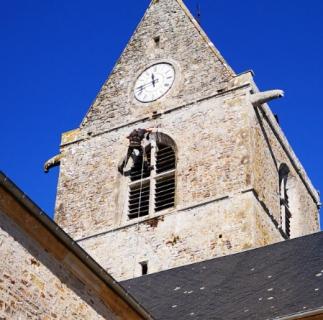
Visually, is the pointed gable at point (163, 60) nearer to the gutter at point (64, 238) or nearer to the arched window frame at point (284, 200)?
the arched window frame at point (284, 200)

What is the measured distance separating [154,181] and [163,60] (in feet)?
10.1

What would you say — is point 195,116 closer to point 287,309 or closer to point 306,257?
point 306,257

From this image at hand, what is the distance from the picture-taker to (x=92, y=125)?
20000 millimetres

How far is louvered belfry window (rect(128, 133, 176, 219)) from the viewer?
58.6 ft

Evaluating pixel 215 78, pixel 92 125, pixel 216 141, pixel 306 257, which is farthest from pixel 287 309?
pixel 92 125

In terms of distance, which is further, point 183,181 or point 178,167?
point 178,167

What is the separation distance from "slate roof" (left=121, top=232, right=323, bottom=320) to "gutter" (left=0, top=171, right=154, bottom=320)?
162 centimetres

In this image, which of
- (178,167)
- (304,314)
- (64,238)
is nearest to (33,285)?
(64,238)

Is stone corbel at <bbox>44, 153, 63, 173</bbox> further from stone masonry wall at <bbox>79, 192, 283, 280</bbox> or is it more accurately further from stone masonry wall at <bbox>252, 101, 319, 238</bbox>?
stone masonry wall at <bbox>252, 101, 319, 238</bbox>

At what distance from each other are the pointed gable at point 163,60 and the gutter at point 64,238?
950 centimetres

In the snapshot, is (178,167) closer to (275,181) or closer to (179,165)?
(179,165)

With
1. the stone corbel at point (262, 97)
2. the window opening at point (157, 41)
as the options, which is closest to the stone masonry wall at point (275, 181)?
the stone corbel at point (262, 97)

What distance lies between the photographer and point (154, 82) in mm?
19656

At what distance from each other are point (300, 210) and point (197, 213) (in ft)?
11.3
